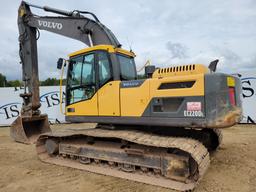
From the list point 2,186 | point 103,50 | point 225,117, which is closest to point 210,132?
point 225,117

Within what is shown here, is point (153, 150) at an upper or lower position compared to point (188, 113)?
lower

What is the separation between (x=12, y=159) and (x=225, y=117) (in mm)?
5528

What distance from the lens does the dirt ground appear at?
16.3 ft

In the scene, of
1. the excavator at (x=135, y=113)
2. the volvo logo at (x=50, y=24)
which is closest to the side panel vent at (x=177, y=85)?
the excavator at (x=135, y=113)

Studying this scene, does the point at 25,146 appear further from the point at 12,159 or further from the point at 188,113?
the point at 188,113

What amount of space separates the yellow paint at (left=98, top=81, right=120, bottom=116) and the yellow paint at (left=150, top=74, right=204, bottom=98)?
0.83m

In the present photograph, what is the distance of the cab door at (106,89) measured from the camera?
5883 mm

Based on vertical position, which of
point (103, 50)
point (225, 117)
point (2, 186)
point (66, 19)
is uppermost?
point (66, 19)

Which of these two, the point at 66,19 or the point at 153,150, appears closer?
the point at 153,150

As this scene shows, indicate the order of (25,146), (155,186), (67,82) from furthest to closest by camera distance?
(25,146), (67,82), (155,186)

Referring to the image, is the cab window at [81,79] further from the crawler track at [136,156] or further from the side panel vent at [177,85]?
the side panel vent at [177,85]

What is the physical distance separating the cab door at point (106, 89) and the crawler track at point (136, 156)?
1.64 ft

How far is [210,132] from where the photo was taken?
22.6 feet

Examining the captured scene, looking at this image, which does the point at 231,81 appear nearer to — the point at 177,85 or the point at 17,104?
the point at 177,85
